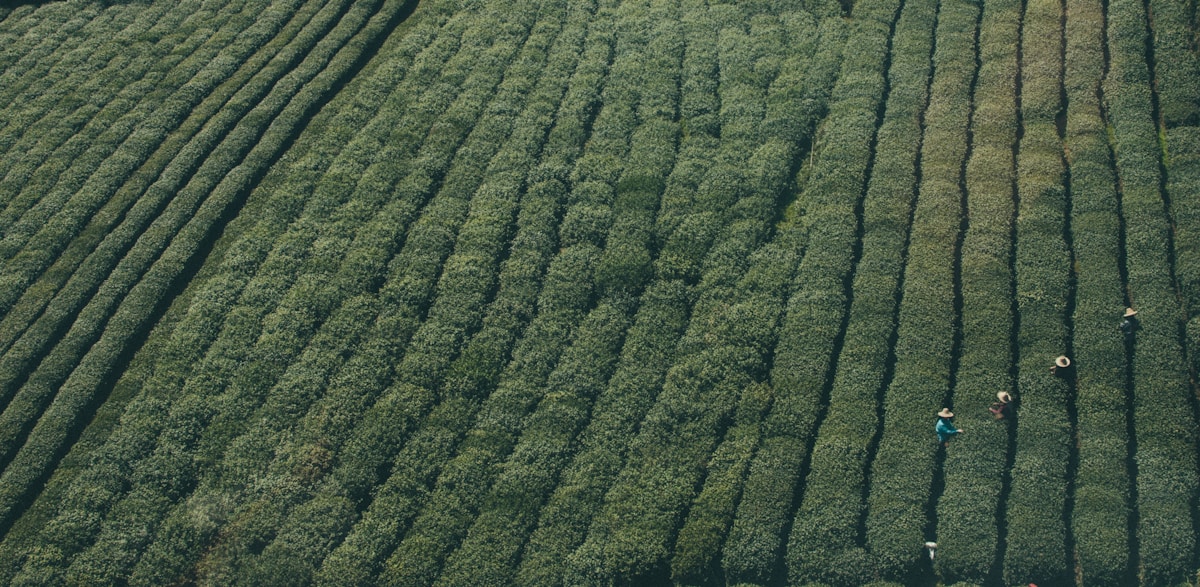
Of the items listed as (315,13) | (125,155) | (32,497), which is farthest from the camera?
(315,13)

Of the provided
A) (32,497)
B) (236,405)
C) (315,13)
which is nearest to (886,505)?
(236,405)

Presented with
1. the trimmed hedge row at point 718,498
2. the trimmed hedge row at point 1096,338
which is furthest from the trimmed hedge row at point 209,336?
the trimmed hedge row at point 1096,338

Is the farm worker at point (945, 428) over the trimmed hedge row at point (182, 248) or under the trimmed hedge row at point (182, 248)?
under

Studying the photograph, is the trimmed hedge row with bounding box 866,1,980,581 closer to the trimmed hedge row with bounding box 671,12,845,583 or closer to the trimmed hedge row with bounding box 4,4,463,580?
the trimmed hedge row with bounding box 671,12,845,583

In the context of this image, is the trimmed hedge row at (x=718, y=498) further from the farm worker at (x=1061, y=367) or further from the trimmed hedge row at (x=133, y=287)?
the trimmed hedge row at (x=133, y=287)

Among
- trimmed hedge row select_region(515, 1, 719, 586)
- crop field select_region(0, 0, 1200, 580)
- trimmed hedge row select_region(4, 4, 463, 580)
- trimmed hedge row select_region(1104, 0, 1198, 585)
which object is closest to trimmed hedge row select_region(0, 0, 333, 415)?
crop field select_region(0, 0, 1200, 580)

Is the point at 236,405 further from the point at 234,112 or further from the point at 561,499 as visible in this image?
the point at 234,112

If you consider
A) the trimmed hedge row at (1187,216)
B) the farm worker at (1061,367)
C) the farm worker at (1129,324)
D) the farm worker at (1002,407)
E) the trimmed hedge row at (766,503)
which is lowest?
the trimmed hedge row at (766,503)
